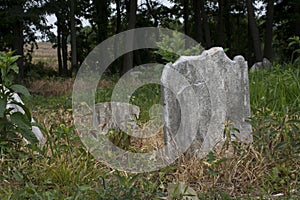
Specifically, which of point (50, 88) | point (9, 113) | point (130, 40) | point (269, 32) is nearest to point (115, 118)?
point (9, 113)

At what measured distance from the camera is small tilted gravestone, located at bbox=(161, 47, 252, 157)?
3914 millimetres

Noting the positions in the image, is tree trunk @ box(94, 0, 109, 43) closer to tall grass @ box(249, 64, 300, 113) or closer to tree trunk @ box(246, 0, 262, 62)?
tree trunk @ box(246, 0, 262, 62)

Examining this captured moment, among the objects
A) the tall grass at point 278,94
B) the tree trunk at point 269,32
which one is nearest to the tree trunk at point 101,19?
the tree trunk at point 269,32

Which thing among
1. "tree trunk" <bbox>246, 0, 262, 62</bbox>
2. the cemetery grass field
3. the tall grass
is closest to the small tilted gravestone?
the cemetery grass field

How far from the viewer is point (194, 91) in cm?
398

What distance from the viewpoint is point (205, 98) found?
4023 mm

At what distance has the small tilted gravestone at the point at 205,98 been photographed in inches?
154

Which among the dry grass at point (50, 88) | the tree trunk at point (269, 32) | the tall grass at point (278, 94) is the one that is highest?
the tree trunk at point (269, 32)

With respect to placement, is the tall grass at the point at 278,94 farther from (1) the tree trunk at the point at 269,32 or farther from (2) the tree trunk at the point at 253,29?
(1) the tree trunk at the point at 269,32

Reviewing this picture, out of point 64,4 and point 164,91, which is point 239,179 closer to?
point 164,91

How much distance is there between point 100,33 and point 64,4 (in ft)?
19.7

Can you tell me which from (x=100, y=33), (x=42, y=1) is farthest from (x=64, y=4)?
(x=100, y=33)

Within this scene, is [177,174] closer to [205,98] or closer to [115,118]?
[205,98]

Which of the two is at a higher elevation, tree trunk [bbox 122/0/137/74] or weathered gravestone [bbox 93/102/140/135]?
tree trunk [bbox 122/0/137/74]
